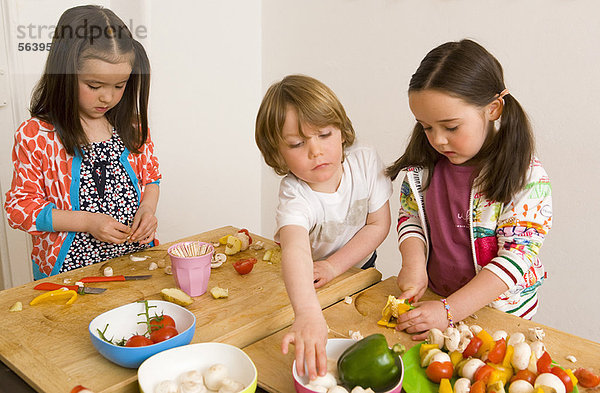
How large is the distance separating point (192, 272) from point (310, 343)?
377 mm

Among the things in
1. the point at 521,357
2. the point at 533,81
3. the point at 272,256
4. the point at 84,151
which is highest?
the point at 533,81

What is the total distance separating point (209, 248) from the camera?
1.18m

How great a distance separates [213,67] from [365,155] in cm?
163

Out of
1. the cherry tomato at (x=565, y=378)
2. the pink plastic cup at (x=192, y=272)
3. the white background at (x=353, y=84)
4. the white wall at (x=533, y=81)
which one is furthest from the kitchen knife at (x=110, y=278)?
the white wall at (x=533, y=81)

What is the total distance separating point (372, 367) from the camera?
756mm

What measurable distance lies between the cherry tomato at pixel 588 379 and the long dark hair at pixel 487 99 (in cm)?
41

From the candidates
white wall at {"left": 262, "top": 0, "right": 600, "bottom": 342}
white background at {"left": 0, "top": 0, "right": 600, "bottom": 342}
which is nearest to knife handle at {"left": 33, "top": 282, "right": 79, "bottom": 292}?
white background at {"left": 0, "top": 0, "right": 600, "bottom": 342}

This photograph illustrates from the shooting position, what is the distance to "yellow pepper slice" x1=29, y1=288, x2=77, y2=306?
3.56ft

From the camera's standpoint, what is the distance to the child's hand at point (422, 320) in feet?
3.26

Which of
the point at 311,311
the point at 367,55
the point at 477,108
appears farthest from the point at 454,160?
the point at 367,55

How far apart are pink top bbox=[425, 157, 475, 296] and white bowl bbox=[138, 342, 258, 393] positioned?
656 millimetres

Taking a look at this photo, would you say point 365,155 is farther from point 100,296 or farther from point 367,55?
point 367,55

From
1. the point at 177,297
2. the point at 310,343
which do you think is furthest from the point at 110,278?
the point at 310,343

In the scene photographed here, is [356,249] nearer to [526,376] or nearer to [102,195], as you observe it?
[526,376]
